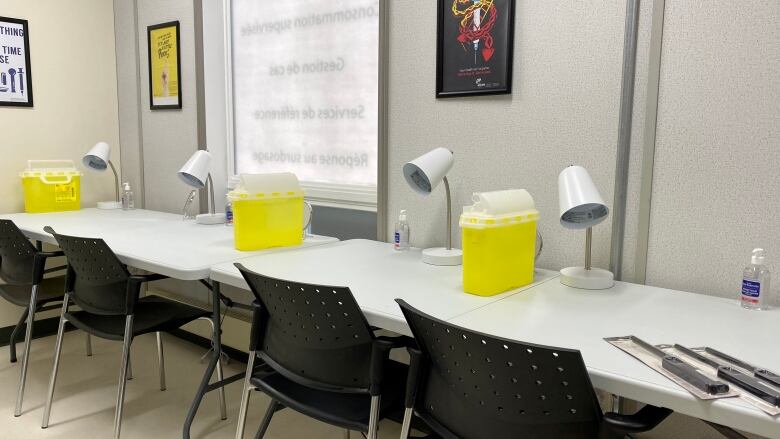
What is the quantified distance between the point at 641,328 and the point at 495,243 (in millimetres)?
461

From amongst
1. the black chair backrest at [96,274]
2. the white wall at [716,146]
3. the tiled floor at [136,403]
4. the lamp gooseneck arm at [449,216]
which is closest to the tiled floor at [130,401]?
the tiled floor at [136,403]

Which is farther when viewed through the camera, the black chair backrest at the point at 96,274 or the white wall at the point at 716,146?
the black chair backrest at the point at 96,274

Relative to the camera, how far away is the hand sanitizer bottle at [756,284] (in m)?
1.54

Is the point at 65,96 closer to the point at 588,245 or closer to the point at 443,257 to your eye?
the point at 443,257

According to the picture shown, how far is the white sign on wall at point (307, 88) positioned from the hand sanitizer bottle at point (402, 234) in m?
0.56

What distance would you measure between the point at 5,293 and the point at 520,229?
2.53 metres

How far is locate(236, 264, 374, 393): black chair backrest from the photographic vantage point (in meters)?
1.47

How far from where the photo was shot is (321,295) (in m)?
1.46

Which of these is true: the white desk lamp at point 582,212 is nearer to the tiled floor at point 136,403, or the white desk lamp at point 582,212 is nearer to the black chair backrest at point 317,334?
the tiled floor at point 136,403

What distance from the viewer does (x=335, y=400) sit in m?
1.65

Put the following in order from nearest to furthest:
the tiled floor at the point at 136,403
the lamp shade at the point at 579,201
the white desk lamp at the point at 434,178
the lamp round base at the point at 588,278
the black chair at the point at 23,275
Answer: the lamp shade at the point at 579,201, the lamp round base at the point at 588,278, the white desk lamp at the point at 434,178, the tiled floor at the point at 136,403, the black chair at the point at 23,275

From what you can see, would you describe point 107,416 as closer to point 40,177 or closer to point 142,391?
point 142,391

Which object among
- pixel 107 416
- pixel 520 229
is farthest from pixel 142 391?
pixel 520 229

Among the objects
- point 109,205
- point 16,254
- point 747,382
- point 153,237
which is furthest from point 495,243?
point 109,205
